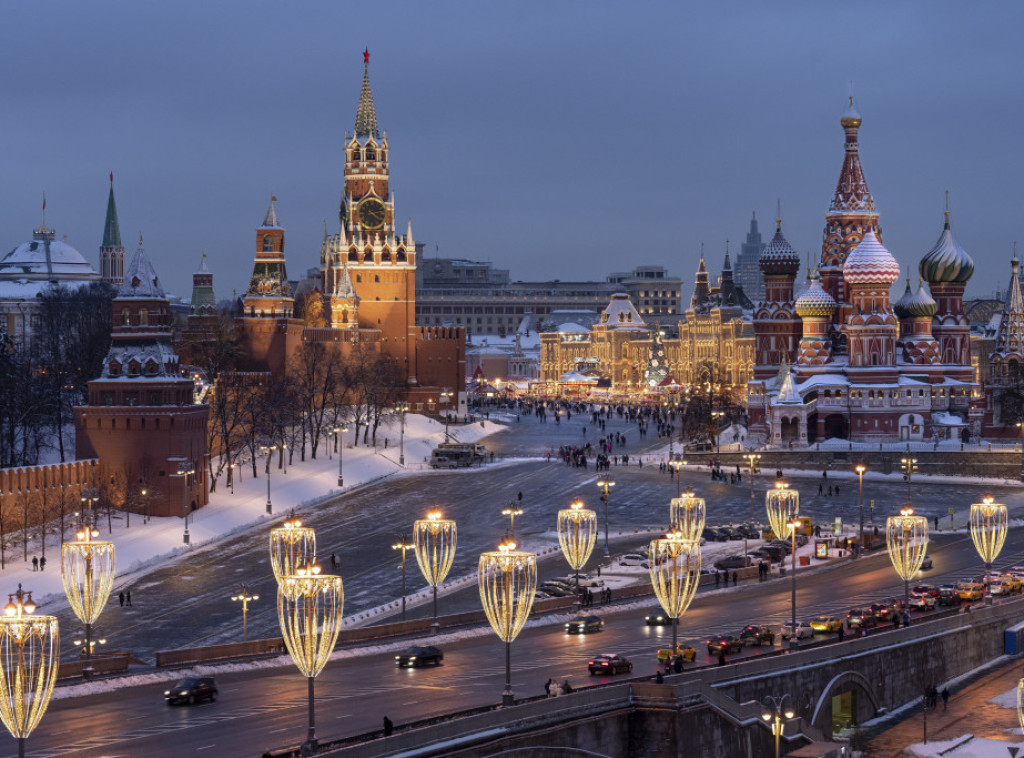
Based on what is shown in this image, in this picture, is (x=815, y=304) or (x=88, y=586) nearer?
(x=88, y=586)

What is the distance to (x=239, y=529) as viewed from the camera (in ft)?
252

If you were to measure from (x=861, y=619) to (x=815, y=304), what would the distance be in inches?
2265

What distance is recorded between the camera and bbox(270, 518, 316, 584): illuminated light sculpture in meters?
49.7

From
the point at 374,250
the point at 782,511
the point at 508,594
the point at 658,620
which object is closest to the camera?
the point at 508,594

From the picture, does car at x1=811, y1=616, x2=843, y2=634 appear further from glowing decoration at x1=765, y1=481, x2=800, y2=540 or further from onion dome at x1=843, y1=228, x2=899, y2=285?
onion dome at x1=843, y1=228, x2=899, y2=285

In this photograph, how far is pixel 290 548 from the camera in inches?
1940

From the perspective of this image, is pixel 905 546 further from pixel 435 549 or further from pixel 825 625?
pixel 435 549

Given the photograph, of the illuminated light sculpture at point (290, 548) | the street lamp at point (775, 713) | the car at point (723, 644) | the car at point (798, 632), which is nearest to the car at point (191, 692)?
the illuminated light sculpture at point (290, 548)

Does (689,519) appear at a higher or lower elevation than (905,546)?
lower

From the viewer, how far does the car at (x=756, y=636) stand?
2016 inches

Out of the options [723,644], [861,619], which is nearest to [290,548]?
[723,644]

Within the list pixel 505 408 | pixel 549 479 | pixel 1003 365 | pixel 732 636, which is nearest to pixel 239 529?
pixel 549 479

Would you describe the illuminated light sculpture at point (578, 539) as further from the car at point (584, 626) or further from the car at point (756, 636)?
the car at point (756, 636)

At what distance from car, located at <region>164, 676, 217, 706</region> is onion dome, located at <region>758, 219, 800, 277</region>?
82879mm
